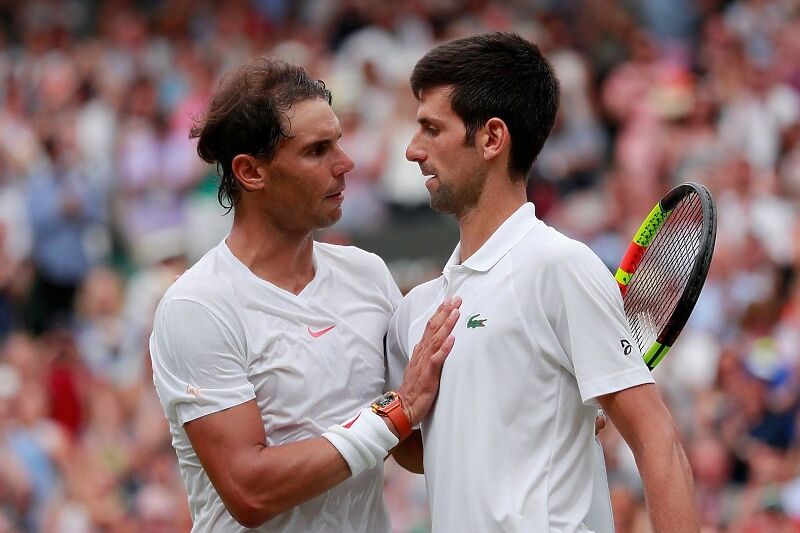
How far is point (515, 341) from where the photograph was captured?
153 inches

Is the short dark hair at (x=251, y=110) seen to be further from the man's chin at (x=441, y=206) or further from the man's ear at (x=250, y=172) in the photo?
the man's chin at (x=441, y=206)

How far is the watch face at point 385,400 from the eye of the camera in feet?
13.7

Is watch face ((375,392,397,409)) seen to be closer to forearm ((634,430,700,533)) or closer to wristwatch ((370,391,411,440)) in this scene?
wristwatch ((370,391,411,440))

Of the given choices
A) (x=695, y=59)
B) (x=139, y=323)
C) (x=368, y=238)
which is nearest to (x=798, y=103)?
(x=695, y=59)

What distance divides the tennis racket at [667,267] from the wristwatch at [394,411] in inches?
28.4

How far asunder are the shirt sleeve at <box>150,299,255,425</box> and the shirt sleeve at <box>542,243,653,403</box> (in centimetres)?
93

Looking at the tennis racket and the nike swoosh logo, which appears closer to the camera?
the tennis racket

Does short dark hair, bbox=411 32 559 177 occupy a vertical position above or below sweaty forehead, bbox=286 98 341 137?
above

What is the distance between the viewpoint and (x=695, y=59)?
10906mm

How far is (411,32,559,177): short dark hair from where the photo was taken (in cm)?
407

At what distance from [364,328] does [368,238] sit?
20.4ft

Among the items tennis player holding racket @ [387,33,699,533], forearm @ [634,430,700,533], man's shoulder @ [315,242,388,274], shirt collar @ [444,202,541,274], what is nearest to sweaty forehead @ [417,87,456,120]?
tennis player holding racket @ [387,33,699,533]

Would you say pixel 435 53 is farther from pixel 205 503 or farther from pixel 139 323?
pixel 139 323

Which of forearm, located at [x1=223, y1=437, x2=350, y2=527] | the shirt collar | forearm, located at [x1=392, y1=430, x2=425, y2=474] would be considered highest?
the shirt collar
